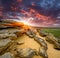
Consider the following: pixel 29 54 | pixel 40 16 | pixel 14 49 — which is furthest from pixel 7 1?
pixel 29 54

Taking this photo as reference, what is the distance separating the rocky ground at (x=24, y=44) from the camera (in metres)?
3.67

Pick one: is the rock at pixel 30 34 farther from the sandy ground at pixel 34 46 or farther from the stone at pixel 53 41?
the stone at pixel 53 41

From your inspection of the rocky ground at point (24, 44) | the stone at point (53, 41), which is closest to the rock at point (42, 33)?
the rocky ground at point (24, 44)

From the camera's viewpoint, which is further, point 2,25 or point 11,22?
point 11,22

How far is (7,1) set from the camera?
20.4 feet

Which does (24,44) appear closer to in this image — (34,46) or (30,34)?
(34,46)

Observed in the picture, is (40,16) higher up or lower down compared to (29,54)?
higher up

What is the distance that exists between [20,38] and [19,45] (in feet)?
2.04

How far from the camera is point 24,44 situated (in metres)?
4.89

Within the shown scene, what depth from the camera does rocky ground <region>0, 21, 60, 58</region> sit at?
3670 mm

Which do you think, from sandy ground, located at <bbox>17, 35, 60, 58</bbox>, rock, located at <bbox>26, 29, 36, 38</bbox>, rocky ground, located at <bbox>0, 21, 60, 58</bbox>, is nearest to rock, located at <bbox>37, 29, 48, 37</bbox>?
rocky ground, located at <bbox>0, 21, 60, 58</bbox>

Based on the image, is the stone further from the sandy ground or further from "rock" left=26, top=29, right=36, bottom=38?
"rock" left=26, top=29, right=36, bottom=38

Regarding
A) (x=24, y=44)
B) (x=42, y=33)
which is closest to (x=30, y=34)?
(x=42, y=33)

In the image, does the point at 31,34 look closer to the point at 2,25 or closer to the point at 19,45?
the point at 19,45
